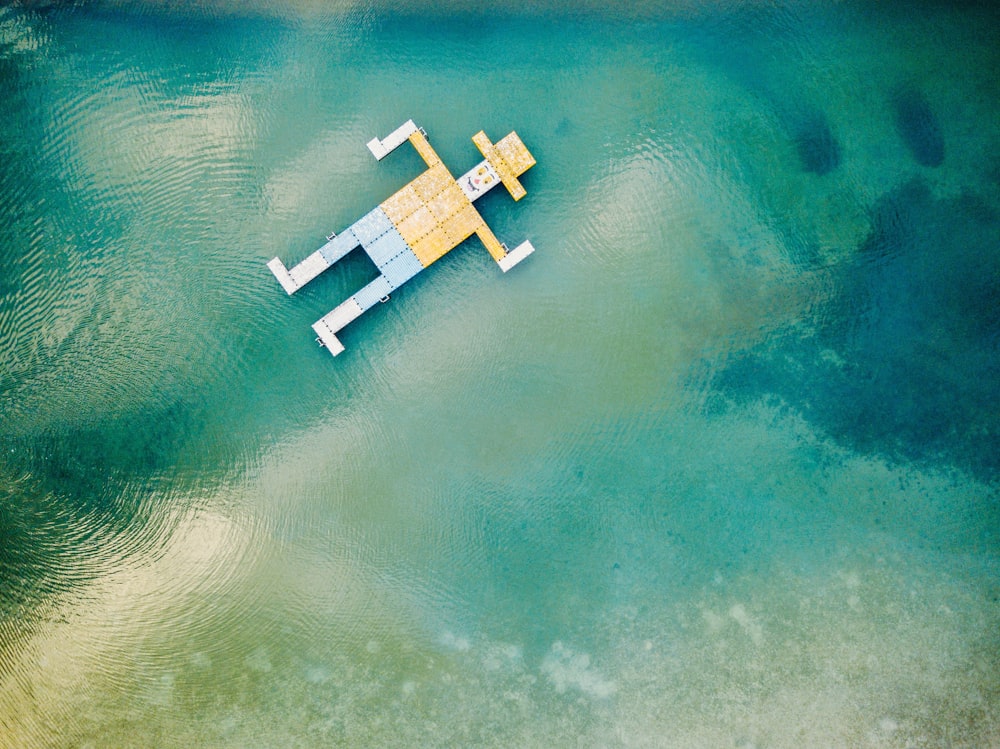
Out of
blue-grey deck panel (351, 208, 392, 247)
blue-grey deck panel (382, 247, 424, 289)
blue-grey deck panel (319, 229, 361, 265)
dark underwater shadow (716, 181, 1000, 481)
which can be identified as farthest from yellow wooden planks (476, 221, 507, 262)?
dark underwater shadow (716, 181, 1000, 481)

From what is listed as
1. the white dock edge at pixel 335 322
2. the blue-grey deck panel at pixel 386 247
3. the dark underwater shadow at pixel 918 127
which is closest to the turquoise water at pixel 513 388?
the dark underwater shadow at pixel 918 127

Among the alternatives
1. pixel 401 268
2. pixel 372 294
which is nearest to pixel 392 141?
pixel 401 268

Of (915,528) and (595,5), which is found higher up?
(595,5)

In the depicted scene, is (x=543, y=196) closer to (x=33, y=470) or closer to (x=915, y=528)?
(x=915, y=528)

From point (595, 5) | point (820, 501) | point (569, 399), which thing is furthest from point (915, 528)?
point (595, 5)

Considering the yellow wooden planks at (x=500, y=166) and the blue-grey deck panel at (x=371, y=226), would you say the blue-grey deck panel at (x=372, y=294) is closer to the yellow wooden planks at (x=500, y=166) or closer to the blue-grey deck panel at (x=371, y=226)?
the blue-grey deck panel at (x=371, y=226)

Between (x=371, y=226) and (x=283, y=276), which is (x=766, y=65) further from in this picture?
(x=283, y=276)
